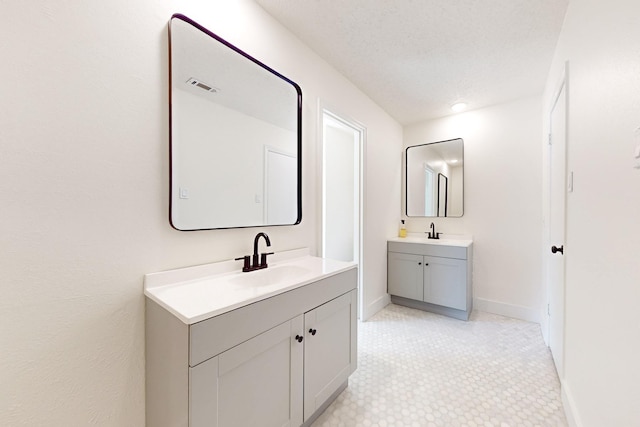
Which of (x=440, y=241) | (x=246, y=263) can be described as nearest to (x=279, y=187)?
(x=246, y=263)

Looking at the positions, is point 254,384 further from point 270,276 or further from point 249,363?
point 270,276

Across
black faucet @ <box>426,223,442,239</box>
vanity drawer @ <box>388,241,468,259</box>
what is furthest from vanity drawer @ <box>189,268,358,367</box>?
black faucet @ <box>426,223,442,239</box>

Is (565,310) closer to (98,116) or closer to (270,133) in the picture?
(270,133)

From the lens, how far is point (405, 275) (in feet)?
9.98

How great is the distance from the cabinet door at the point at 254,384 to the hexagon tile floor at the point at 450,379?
405 millimetres

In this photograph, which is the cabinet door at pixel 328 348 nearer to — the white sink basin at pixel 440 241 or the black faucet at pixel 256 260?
the black faucet at pixel 256 260

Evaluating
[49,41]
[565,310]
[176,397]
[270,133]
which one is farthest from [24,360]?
[565,310]

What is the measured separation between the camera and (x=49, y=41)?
2.96 ft

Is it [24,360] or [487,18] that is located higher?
[487,18]

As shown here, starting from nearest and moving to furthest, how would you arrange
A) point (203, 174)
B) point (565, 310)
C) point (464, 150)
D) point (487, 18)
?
point (203, 174) → point (565, 310) → point (487, 18) → point (464, 150)

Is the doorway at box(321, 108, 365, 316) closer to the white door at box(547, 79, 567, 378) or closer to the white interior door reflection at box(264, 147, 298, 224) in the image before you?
the white interior door reflection at box(264, 147, 298, 224)

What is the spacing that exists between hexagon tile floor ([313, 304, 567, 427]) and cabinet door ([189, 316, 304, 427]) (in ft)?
1.33

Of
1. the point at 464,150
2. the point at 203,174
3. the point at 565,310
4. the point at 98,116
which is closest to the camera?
the point at 98,116

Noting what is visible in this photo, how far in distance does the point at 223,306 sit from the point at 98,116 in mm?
904
